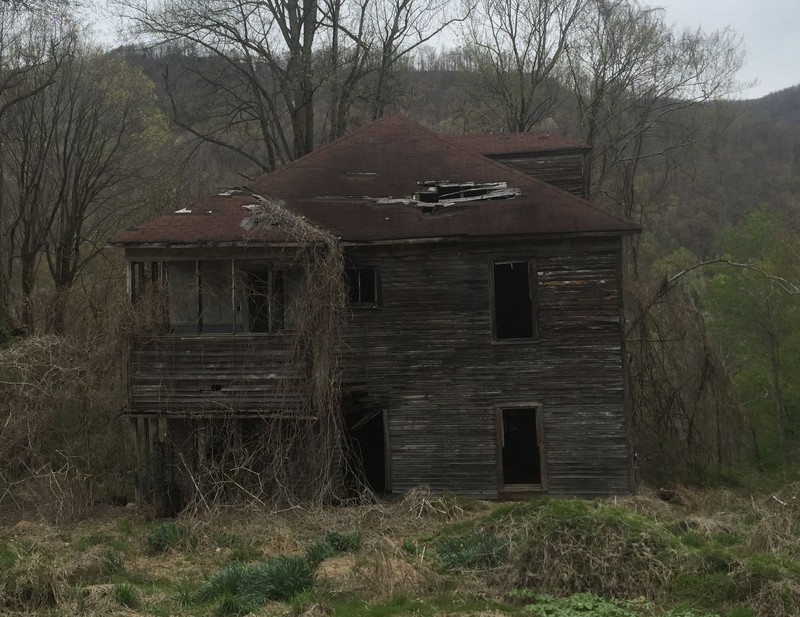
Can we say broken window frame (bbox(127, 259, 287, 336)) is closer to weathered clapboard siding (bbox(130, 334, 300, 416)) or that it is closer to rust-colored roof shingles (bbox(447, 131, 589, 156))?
weathered clapboard siding (bbox(130, 334, 300, 416))

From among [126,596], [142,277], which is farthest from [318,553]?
[142,277]

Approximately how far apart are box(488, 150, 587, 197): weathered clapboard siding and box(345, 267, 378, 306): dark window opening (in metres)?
4.69

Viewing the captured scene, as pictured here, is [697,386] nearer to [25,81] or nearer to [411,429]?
[411,429]

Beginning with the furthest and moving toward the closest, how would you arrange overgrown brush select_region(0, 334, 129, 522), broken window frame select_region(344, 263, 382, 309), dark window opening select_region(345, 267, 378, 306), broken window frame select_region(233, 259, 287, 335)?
1. dark window opening select_region(345, 267, 378, 306)
2. broken window frame select_region(344, 263, 382, 309)
3. broken window frame select_region(233, 259, 287, 335)
4. overgrown brush select_region(0, 334, 129, 522)

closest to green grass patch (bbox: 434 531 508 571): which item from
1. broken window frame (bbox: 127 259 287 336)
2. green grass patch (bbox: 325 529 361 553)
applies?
green grass patch (bbox: 325 529 361 553)

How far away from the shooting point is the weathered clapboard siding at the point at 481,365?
15484mm

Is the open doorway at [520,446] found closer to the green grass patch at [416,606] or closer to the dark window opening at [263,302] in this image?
the dark window opening at [263,302]

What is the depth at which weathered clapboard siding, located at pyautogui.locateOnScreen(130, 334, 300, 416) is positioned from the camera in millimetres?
14195

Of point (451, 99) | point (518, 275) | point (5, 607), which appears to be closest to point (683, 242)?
point (451, 99)

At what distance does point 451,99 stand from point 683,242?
17.5 m

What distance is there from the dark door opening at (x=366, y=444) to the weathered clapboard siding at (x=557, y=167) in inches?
264

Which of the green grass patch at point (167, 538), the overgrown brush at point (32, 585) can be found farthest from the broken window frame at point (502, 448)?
the overgrown brush at point (32, 585)

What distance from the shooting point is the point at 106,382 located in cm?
1606

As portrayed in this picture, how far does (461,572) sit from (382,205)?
8.74m
